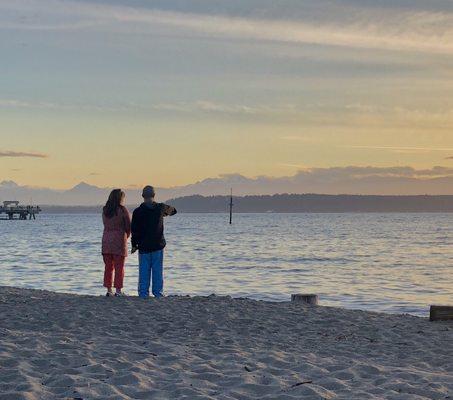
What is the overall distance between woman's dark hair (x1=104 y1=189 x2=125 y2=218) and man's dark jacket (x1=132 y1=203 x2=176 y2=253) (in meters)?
0.36

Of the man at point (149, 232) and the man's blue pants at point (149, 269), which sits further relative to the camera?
the man's blue pants at point (149, 269)

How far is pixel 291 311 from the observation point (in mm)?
12812

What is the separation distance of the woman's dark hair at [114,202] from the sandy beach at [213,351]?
1.62 metres

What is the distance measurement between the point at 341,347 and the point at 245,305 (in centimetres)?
383

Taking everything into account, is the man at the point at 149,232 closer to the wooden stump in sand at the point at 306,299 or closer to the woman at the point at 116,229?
the woman at the point at 116,229

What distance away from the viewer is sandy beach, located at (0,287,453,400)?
6.61 metres

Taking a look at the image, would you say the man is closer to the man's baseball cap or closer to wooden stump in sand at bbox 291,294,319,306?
the man's baseball cap

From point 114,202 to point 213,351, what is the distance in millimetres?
5480

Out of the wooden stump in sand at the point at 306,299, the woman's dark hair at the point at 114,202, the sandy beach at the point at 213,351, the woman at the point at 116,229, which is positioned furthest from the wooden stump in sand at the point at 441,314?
the woman's dark hair at the point at 114,202

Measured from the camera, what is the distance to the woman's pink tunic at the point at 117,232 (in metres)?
13.5

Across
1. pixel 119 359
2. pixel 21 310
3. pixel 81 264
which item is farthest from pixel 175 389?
pixel 81 264

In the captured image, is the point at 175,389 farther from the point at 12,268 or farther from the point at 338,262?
the point at 338,262

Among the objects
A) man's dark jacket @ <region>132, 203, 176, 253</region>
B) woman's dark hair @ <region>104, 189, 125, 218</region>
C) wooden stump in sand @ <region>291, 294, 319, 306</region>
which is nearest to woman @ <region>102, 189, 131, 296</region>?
woman's dark hair @ <region>104, 189, 125, 218</region>

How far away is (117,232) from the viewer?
13.6 metres
